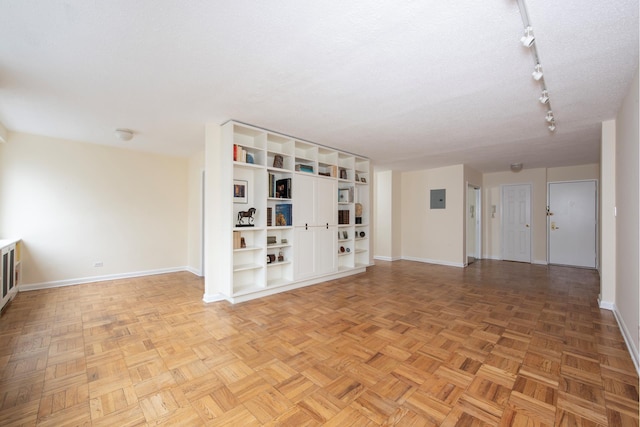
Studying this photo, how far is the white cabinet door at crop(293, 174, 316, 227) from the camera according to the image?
420cm

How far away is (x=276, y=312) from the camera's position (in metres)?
3.18

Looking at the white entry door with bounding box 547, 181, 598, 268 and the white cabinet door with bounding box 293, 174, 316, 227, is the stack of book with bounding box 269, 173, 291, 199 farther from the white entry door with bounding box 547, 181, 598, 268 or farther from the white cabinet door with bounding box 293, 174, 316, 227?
the white entry door with bounding box 547, 181, 598, 268

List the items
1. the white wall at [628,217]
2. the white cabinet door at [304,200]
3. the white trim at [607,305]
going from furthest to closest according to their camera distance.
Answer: the white cabinet door at [304,200]
the white trim at [607,305]
the white wall at [628,217]

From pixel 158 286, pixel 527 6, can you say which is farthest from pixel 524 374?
pixel 158 286

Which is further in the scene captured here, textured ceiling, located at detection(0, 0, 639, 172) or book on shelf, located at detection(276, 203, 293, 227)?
book on shelf, located at detection(276, 203, 293, 227)

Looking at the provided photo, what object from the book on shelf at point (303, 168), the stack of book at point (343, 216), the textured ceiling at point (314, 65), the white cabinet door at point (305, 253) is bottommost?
the white cabinet door at point (305, 253)

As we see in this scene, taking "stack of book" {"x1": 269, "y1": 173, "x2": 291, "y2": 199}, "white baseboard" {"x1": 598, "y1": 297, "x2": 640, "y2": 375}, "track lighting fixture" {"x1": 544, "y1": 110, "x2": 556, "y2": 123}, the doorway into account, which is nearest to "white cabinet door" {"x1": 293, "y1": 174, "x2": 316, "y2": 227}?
"stack of book" {"x1": 269, "y1": 173, "x2": 291, "y2": 199}

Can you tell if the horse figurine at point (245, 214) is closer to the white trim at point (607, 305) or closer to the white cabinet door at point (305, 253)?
the white cabinet door at point (305, 253)

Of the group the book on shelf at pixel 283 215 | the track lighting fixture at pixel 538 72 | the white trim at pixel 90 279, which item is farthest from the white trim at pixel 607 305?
the white trim at pixel 90 279

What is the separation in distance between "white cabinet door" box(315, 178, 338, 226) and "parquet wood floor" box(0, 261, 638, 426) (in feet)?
4.53

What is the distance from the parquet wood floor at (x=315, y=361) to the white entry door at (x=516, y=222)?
124 inches

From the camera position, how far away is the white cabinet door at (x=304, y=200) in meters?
4.20

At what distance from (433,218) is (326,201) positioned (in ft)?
10.9

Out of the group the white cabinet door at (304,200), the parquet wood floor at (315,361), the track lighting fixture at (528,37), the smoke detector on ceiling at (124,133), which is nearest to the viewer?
the parquet wood floor at (315,361)
